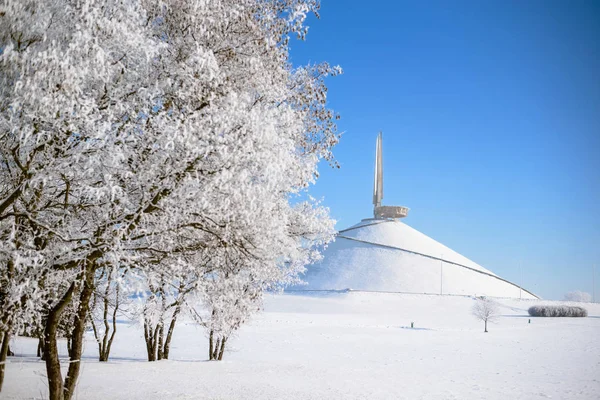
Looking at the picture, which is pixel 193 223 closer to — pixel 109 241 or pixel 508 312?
pixel 109 241

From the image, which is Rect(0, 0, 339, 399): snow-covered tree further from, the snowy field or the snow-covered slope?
the snow-covered slope

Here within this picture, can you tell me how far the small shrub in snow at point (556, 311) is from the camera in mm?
77375

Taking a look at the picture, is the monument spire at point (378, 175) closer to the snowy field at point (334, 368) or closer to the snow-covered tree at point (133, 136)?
the snowy field at point (334, 368)

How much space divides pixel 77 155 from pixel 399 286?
100108 millimetres

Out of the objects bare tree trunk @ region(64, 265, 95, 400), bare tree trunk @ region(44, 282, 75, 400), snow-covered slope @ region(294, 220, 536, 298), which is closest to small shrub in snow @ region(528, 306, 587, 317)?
snow-covered slope @ region(294, 220, 536, 298)

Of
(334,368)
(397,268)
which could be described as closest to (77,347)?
(334,368)

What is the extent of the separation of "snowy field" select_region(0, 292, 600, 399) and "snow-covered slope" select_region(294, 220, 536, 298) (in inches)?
2147

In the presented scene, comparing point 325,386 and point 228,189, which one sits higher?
point 228,189

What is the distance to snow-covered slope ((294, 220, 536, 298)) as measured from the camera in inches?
4090

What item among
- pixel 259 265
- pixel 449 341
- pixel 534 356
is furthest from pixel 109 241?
pixel 449 341

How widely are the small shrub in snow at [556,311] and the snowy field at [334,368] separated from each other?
3299 cm

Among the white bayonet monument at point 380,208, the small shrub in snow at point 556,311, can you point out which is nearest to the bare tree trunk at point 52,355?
the small shrub in snow at point 556,311

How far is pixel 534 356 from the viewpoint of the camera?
30547 mm

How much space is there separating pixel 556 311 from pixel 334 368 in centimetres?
6715
